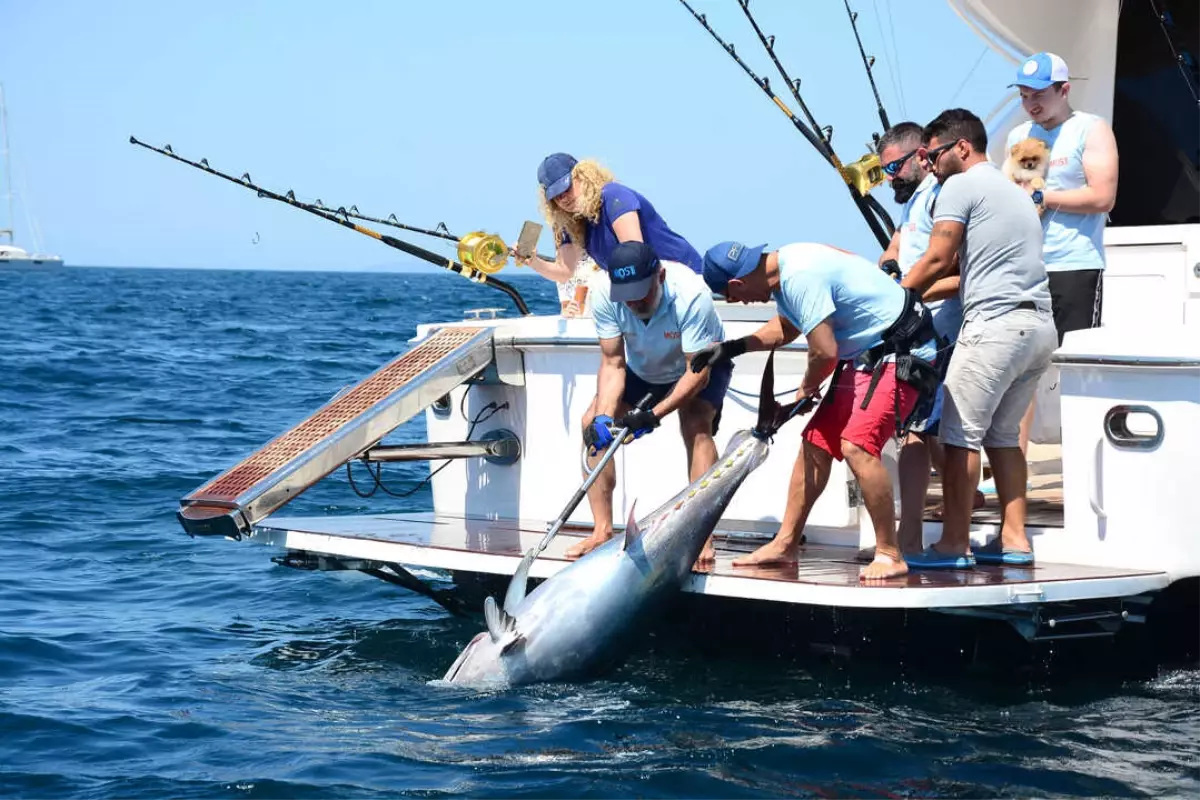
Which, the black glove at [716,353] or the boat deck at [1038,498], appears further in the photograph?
the boat deck at [1038,498]

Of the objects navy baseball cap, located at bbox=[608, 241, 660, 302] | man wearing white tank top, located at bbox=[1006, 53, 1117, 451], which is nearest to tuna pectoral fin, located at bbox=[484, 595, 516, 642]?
navy baseball cap, located at bbox=[608, 241, 660, 302]

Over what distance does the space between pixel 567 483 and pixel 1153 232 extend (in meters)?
3.38

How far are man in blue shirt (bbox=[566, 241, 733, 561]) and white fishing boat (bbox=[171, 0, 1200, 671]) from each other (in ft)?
1.62

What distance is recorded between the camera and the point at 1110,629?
19.6ft

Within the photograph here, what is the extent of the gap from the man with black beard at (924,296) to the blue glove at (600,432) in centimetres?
122

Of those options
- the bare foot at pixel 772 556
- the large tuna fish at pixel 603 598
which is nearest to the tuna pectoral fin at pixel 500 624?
the large tuna fish at pixel 603 598

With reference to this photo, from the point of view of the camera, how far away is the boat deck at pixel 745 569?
5.70 metres

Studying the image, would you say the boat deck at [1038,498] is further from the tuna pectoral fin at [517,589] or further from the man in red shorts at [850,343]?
the tuna pectoral fin at [517,589]

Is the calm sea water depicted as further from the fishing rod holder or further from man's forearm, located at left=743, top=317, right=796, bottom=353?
man's forearm, located at left=743, top=317, right=796, bottom=353

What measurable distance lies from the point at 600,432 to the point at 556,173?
3.89 feet

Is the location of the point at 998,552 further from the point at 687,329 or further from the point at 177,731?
the point at 177,731

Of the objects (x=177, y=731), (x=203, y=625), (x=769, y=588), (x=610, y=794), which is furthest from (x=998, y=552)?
(x=203, y=625)

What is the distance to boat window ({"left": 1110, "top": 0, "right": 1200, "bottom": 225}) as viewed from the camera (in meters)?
9.21

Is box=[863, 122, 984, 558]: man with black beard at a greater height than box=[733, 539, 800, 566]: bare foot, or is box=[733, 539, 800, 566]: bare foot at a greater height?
box=[863, 122, 984, 558]: man with black beard
